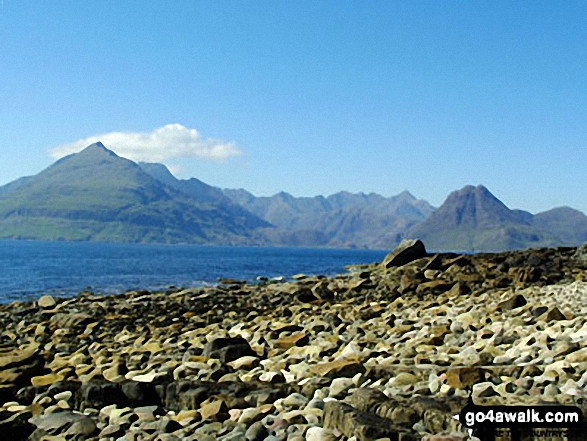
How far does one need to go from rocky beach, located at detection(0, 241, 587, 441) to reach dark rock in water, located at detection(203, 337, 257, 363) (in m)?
0.03

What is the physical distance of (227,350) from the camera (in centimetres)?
1238

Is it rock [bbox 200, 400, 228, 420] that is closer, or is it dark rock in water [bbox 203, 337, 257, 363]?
rock [bbox 200, 400, 228, 420]

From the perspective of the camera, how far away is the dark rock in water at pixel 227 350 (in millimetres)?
12305

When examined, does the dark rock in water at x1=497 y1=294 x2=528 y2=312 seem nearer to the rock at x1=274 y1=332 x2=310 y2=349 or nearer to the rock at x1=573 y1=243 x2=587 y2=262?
the rock at x1=274 y1=332 x2=310 y2=349

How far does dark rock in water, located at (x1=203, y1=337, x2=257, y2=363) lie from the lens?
40.4 feet

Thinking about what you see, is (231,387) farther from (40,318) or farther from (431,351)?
(40,318)

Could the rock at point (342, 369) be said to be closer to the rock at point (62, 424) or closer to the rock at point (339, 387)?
the rock at point (339, 387)

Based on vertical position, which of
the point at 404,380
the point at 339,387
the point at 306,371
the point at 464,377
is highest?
the point at 464,377

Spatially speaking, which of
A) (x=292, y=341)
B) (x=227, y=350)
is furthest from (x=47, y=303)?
(x=227, y=350)

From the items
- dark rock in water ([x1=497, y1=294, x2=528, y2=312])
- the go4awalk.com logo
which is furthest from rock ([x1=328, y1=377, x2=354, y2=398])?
dark rock in water ([x1=497, y1=294, x2=528, y2=312])

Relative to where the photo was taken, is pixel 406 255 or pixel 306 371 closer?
pixel 306 371

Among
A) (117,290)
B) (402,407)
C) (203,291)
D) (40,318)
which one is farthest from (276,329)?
(117,290)

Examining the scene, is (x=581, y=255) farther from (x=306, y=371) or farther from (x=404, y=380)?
(x=404, y=380)

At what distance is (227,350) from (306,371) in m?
2.79
